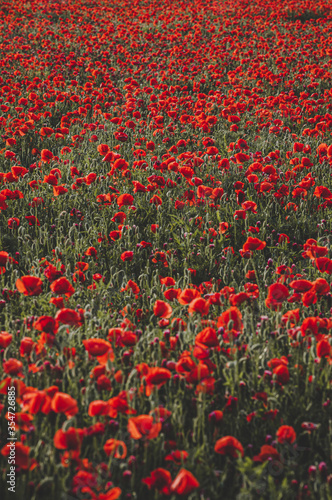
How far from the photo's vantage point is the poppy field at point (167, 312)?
1555 mm

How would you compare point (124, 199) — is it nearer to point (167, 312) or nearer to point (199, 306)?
point (167, 312)

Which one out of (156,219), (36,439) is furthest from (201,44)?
(36,439)

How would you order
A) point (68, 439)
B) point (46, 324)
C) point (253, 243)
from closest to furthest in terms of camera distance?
point (68, 439)
point (46, 324)
point (253, 243)

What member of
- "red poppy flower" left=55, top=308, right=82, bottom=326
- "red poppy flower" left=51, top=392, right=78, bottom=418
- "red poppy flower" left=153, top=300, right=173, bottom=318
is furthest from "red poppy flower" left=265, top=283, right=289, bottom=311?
"red poppy flower" left=51, top=392, right=78, bottom=418

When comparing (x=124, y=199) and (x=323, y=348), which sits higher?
(x=124, y=199)

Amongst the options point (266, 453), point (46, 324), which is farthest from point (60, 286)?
point (266, 453)

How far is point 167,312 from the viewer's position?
2.07 metres

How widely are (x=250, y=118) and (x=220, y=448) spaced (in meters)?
4.75

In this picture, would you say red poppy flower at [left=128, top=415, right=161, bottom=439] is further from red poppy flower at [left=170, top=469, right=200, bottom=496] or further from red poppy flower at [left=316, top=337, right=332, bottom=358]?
red poppy flower at [left=316, top=337, right=332, bottom=358]

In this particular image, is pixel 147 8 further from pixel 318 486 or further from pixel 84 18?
pixel 318 486

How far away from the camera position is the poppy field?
1.55 metres

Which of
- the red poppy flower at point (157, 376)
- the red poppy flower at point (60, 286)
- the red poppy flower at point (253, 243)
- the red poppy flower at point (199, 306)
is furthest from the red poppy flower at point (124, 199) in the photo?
the red poppy flower at point (157, 376)

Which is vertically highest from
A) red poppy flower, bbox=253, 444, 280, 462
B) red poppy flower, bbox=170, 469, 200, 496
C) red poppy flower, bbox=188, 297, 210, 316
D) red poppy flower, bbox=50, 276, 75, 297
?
red poppy flower, bbox=50, 276, 75, 297

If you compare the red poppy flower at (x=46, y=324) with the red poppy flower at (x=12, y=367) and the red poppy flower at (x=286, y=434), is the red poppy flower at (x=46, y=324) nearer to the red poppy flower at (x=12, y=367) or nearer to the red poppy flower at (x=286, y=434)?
the red poppy flower at (x=12, y=367)
